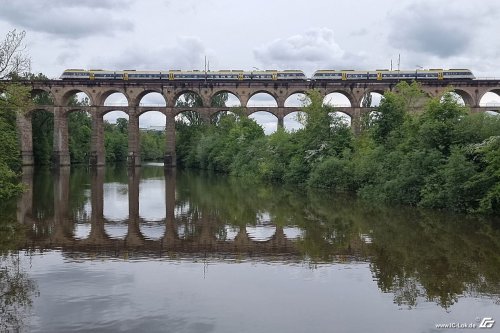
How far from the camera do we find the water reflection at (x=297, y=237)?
1188cm

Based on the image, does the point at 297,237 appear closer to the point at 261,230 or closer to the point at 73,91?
the point at 261,230

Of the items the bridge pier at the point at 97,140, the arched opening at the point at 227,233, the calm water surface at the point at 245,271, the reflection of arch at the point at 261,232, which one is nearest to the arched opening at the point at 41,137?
the bridge pier at the point at 97,140

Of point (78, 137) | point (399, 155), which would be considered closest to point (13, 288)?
point (399, 155)

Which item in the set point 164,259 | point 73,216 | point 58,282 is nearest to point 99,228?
point 73,216

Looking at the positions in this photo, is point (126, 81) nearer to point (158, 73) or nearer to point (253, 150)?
point (158, 73)

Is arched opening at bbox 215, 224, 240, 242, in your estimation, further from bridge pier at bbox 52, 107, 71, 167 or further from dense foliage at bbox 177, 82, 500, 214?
bridge pier at bbox 52, 107, 71, 167

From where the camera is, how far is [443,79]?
213 feet

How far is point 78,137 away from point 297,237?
7382 centimetres

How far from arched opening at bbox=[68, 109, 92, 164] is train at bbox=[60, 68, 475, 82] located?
13.8 metres

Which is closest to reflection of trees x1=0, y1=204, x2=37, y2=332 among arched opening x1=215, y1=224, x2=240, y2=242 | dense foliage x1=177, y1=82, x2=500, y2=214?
arched opening x1=215, y1=224, x2=240, y2=242

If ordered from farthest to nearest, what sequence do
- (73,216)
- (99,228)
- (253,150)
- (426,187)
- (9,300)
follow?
(253,150) < (426,187) < (73,216) < (99,228) < (9,300)

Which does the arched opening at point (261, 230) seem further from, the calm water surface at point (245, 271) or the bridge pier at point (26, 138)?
the bridge pier at point (26, 138)

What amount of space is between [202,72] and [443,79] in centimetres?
3045

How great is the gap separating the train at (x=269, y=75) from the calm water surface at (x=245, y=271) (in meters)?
44.6
